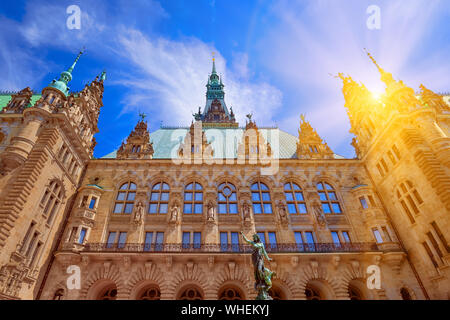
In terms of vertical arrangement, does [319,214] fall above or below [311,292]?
above

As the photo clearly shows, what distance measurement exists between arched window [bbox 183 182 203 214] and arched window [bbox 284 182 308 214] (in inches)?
313

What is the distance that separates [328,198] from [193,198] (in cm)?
1249

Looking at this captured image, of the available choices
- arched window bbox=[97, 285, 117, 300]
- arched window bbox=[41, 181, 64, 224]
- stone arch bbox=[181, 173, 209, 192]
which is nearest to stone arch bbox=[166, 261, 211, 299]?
arched window bbox=[97, 285, 117, 300]

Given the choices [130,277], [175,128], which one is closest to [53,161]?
[130,277]

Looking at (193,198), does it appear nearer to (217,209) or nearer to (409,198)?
(217,209)

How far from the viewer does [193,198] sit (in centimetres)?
2259

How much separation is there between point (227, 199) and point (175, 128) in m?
14.8

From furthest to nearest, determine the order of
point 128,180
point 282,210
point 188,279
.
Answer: point 128,180, point 282,210, point 188,279

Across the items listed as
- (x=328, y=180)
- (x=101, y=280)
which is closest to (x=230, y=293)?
(x=101, y=280)

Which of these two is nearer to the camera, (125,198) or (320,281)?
(320,281)

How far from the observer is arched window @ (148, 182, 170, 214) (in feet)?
71.9

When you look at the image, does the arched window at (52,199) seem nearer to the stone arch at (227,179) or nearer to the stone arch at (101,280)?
the stone arch at (101,280)

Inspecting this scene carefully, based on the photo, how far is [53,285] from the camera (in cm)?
1714

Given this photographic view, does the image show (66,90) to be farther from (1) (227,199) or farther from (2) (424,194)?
(2) (424,194)
